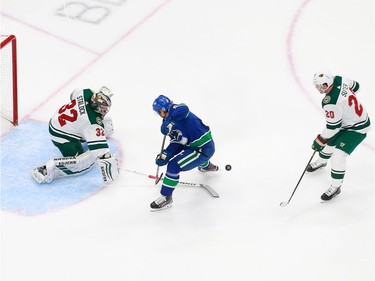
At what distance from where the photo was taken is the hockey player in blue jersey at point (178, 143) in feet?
15.5

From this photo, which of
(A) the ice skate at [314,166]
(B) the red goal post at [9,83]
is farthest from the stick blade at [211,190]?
(B) the red goal post at [9,83]

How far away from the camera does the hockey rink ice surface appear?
15.1 ft

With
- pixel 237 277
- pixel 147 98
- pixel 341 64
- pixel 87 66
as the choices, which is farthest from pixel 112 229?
pixel 341 64

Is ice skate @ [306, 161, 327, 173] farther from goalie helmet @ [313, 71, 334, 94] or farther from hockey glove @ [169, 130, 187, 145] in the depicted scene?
hockey glove @ [169, 130, 187, 145]

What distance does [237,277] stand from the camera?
14.7ft

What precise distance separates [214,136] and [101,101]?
1.06 meters

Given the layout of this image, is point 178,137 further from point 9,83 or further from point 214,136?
point 9,83

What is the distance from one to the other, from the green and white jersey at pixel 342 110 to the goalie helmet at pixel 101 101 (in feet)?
4.77

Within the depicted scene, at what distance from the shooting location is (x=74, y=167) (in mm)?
5184

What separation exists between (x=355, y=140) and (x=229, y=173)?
95cm

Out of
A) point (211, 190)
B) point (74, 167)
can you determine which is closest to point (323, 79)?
point (211, 190)

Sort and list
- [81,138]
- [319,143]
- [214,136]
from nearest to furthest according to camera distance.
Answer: [319,143], [81,138], [214,136]

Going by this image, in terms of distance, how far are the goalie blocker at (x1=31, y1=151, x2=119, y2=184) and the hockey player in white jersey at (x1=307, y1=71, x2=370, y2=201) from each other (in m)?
1.40

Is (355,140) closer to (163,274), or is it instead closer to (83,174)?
(163,274)
